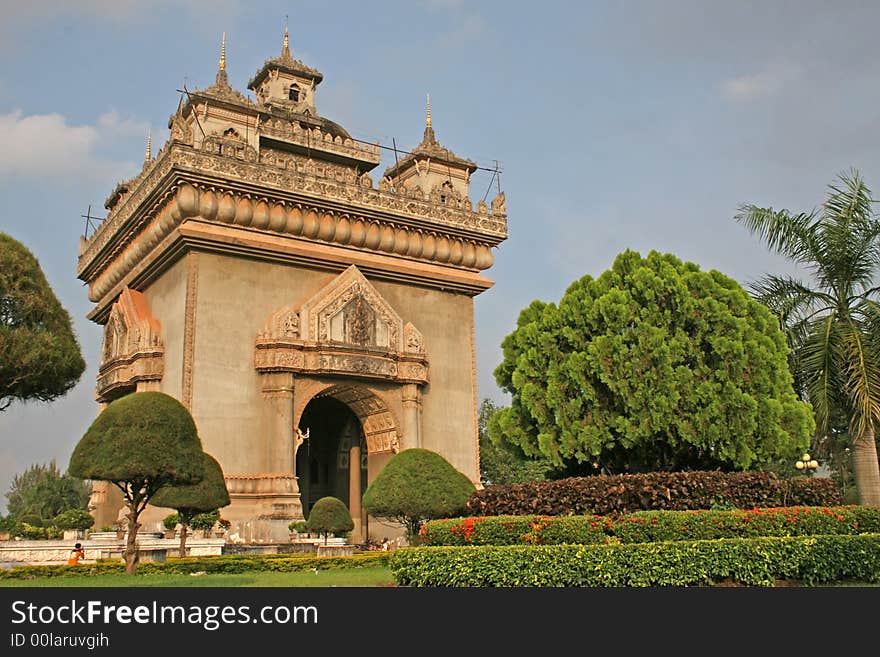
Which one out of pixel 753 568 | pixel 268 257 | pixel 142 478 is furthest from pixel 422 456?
pixel 268 257

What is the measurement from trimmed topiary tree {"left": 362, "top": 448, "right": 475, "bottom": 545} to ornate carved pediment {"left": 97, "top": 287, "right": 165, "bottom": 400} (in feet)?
29.1

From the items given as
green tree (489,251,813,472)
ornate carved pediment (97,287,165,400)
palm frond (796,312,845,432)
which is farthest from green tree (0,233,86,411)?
palm frond (796,312,845,432)

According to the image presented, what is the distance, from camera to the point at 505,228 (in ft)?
85.8

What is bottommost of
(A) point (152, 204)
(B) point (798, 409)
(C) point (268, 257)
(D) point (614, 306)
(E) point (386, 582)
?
(E) point (386, 582)

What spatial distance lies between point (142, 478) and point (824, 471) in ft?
130

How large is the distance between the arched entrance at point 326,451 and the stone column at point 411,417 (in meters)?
2.58

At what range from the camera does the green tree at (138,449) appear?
13.2 m

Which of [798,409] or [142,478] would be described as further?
[798,409]

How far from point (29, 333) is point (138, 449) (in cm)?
755

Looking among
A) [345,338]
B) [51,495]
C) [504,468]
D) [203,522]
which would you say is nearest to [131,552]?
[203,522]

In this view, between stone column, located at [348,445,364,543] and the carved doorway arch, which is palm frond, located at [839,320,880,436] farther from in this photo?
stone column, located at [348,445,364,543]

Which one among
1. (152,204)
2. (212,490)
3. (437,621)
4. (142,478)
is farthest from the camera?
(152,204)

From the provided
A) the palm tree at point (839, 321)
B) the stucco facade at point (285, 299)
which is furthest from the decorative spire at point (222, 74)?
the palm tree at point (839, 321)

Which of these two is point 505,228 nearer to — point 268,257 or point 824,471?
point 268,257
